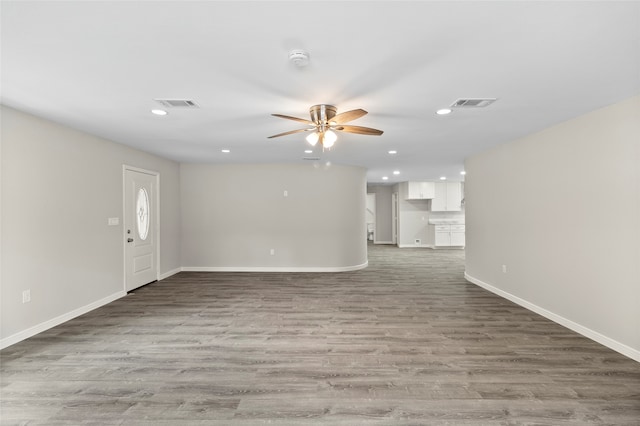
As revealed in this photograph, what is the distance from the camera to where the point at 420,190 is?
35.1 ft

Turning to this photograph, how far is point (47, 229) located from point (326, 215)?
15.6 ft

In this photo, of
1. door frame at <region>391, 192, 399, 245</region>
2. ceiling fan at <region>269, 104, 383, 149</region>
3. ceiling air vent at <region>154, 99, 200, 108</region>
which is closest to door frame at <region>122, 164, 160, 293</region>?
ceiling air vent at <region>154, 99, 200, 108</region>

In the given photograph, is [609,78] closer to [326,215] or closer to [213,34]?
[213,34]

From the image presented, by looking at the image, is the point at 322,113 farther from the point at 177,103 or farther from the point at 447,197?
the point at 447,197

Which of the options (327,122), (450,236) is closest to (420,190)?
(450,236)

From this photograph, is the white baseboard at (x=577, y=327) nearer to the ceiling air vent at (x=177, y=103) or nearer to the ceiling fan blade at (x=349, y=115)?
the ceiling fan blade at (x=349, y=115)

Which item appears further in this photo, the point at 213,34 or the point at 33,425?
the point at 33,425

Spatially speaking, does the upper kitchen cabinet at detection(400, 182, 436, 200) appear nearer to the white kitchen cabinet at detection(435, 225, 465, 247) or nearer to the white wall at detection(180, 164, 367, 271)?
the white kitchen cabinet at detection(435, 225, 465, 247)

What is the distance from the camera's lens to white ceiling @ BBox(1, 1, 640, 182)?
163 centimetres

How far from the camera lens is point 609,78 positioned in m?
2.42

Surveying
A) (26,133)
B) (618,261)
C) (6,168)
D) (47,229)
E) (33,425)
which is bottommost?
(33,425)

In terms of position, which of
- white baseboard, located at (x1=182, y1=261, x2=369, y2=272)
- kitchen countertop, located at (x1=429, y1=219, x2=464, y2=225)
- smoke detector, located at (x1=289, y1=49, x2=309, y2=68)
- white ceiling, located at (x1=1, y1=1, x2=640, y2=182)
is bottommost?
white baseboard, located at (x1=182, y1=261, x2=369, y2=272)

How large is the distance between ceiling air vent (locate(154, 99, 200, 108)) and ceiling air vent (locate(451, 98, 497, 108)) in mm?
2634

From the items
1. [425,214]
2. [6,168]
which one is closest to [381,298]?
[6,168]
